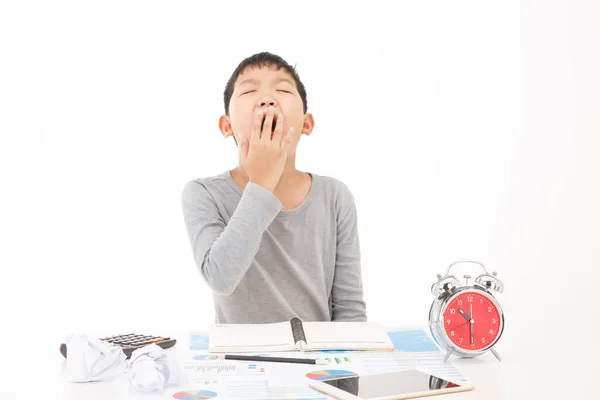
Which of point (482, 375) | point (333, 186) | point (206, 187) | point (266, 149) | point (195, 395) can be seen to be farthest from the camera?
point (333, 186)

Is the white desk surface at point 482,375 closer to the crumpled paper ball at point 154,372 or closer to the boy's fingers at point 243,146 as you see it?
the crumpled paper ball at point 154,372

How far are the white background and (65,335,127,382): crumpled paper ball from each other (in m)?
1.61

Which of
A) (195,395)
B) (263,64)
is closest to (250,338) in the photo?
(195,395)

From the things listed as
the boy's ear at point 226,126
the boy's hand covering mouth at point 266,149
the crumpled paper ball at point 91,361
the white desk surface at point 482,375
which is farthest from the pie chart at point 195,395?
the boy's ear at point 226,126

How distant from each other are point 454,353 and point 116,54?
200 centimetres

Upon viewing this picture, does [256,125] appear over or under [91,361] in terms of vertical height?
over

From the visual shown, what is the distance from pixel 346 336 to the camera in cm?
118

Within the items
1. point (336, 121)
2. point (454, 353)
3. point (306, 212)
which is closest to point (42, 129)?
point (336, 121)

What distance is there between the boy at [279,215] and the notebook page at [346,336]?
258mm

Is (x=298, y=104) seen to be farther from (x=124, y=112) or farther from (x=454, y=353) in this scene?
(x=124, y=112)

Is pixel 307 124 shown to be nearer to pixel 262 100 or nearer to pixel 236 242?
pixel 262 100

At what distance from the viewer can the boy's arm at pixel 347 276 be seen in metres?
1.59

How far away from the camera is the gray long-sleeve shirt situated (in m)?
1.54

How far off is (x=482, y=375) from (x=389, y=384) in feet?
0.52
